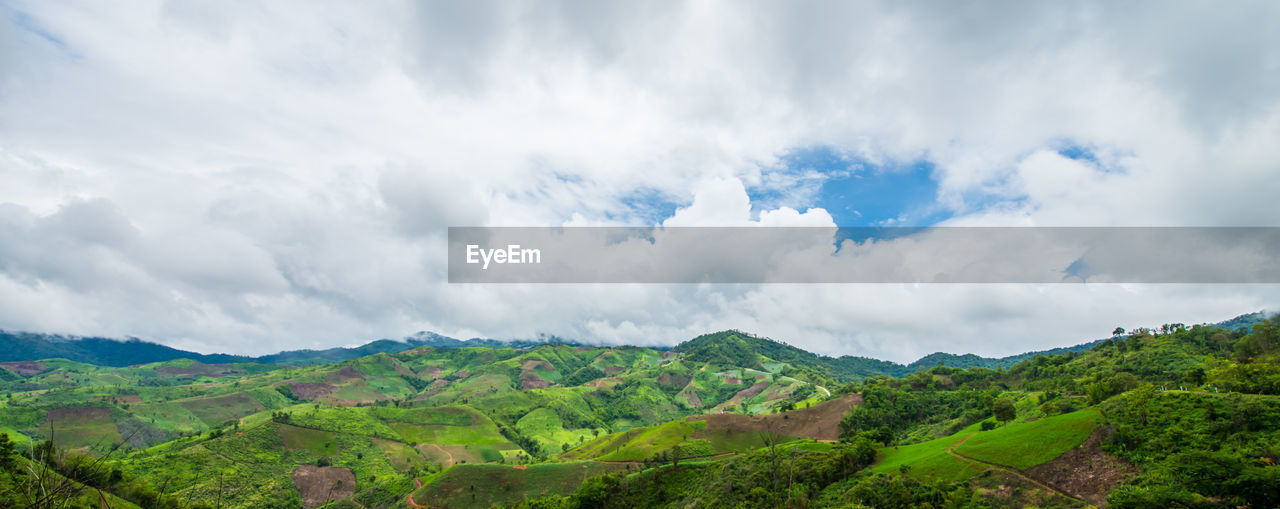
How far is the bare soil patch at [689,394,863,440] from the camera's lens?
599 feet

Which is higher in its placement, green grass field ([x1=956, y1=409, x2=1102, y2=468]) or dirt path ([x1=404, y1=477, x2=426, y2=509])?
green grass field ([x1=956, y1=409, x2=1102, y2=468])

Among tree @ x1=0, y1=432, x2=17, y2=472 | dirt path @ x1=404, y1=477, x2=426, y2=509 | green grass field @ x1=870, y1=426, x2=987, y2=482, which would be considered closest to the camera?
green grass field @ x1=870, y1=426, x2=987, y2=482

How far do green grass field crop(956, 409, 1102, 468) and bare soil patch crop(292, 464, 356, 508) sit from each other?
190 m

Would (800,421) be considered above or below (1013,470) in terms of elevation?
below

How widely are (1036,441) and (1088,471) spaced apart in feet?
38.6

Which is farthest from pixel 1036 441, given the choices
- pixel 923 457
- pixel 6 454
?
pixel 6 454

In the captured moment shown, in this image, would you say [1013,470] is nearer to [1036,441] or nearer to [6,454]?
[1036,441]

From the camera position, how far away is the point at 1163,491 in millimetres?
59438

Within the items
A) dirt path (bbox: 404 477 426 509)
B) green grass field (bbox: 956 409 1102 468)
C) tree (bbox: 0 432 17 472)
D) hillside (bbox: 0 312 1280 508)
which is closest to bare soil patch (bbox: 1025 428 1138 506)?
hillside (bbox: 0 312 1280 508)

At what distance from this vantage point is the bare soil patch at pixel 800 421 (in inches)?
7190

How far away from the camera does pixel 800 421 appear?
190 metres

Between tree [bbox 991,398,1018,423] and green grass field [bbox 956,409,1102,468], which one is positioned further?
tree [bbox 991,398,1018,423]

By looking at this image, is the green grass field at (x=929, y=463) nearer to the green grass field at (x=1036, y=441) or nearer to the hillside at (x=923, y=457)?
the hillside at (x=923, y=457)

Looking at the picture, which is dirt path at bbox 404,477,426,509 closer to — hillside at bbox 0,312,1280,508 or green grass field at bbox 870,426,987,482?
hillside at bbox 0,312,1280,508
